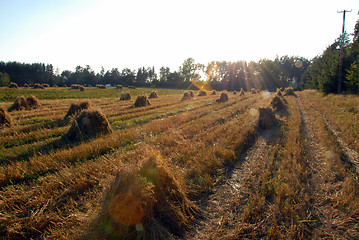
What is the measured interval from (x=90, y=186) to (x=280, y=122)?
1134cm

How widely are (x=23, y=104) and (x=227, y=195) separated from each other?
61.6ft

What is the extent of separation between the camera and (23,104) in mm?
14562

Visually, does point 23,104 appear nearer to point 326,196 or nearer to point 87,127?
point 87,127

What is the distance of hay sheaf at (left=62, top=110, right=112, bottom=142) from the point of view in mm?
7254

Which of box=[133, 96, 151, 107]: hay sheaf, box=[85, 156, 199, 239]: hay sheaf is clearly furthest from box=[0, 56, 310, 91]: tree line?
box=[85, 156, 199, 239]: hay sheaf

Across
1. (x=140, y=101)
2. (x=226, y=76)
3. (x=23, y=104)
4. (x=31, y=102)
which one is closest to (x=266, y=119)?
(x=140, y=101)

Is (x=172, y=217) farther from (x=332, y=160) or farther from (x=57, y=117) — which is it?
(x=57, y=117)

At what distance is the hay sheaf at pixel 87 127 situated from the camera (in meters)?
7.25

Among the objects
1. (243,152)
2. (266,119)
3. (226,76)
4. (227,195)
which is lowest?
(227,195)

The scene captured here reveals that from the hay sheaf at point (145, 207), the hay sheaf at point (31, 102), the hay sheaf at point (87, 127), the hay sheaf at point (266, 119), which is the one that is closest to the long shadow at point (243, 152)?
the hay sheaf at point (266, 119)

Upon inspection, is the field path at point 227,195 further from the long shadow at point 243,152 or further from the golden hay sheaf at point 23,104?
the golden hay sheaf at point 23,104

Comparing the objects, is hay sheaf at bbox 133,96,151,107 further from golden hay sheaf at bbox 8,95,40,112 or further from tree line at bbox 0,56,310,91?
tree line at bbox 0,56,310,91

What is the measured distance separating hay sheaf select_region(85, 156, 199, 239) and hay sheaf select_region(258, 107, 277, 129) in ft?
26.1

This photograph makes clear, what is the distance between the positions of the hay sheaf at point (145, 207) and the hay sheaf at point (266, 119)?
797 centimetres
